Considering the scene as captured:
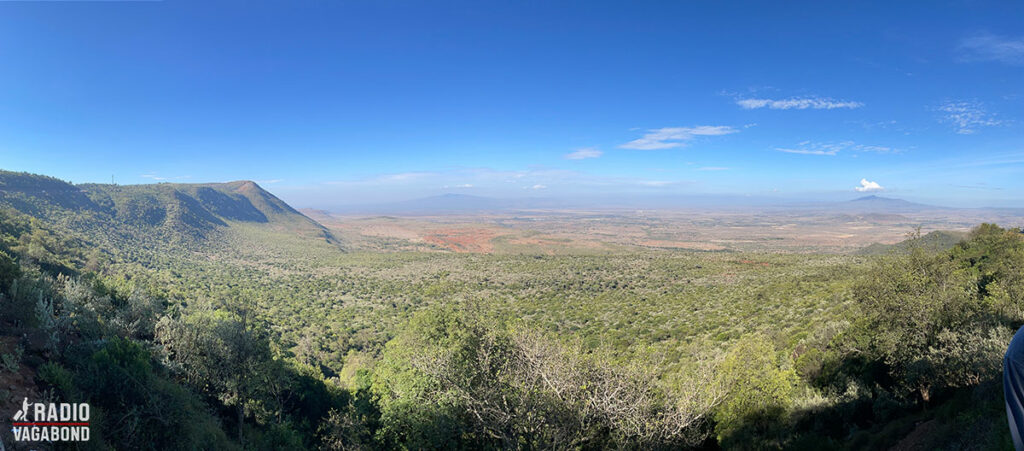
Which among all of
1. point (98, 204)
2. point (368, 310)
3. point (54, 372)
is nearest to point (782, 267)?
point (368, 310)

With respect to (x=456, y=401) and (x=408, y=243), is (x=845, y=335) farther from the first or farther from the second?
(x=408, y=243)

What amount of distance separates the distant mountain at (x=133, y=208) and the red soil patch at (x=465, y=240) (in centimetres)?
3945

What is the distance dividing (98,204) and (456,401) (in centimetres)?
12539

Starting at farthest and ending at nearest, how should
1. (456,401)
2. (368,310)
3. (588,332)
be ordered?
(368,310) < (588,332) < (456,401)

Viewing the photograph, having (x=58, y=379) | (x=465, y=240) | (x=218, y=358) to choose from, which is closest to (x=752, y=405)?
(x=58, y=379)

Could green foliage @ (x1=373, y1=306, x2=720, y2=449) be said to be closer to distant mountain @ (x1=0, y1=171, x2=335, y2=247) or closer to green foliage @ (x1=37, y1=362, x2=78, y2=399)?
green foliage @ (x1=37, y1=362, x2=78, y2=399)

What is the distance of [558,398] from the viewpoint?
8656 millimetres

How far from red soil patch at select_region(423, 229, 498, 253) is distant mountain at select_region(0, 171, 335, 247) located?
39.5 meters

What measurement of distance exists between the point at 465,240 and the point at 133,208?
291 ft

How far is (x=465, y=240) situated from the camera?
402ft

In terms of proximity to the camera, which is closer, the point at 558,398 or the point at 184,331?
the point at 558,398

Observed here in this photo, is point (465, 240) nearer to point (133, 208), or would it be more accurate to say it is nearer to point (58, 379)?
point (133, 208)

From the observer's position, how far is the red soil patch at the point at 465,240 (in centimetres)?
Result: 10550

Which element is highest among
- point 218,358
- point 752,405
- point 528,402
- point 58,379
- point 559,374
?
point 58,379
